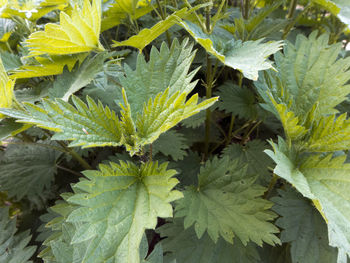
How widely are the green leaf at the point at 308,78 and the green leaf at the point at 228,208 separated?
0.26 m

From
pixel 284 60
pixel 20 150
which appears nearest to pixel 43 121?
pixel 20 150

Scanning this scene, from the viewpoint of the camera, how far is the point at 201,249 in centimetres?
81

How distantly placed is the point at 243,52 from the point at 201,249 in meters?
0.60

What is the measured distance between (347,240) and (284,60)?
57 centimetres

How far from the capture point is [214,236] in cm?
70

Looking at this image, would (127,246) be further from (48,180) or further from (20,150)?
(20,150)

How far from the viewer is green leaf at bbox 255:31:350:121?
808 mm

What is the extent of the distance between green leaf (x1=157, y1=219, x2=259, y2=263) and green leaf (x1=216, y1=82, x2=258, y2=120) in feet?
1.54

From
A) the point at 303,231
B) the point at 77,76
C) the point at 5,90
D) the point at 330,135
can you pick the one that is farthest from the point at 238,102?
the point at 5,90

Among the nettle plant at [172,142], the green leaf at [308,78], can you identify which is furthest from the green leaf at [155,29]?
the green leaf at [308,78]

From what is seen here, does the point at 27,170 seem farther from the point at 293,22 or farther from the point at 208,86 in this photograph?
the point at 293,22

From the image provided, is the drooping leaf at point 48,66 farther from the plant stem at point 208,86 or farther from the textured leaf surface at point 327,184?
the textured leaf surface at point 327,184

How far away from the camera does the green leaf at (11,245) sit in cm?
83

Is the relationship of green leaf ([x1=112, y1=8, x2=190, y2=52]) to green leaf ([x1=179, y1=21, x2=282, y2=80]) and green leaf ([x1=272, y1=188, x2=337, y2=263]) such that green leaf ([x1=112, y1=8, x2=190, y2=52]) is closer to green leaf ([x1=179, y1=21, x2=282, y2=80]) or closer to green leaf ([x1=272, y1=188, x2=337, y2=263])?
green leaf ([x1=179, y1=21, x2=282, y2=80])
